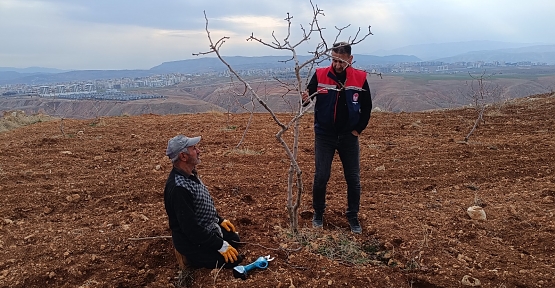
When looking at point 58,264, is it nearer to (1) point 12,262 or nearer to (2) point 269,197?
(1) point 12,262

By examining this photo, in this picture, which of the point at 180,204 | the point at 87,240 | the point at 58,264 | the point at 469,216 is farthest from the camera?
the point at 469,216

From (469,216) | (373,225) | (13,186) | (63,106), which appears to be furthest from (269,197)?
(63,106)

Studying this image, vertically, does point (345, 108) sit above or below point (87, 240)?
above

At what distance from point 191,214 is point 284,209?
165cm

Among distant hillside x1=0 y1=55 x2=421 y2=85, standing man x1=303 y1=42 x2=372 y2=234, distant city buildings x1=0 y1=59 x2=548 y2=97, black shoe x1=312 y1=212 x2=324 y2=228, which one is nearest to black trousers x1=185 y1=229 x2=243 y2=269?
black shoe x1=312 y1=212 x2=324 y2=228

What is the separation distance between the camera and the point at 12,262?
3.45 meters

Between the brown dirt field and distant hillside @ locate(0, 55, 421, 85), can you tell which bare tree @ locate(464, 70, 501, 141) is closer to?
the brown dirt field

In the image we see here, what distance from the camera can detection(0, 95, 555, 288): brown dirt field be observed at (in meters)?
3.14

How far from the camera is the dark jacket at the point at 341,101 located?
3.44 meters

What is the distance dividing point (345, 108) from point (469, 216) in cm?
190

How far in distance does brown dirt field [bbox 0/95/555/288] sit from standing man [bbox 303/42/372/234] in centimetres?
56

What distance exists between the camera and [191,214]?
9.57 ft

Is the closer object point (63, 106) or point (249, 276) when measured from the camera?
point (249, 276)

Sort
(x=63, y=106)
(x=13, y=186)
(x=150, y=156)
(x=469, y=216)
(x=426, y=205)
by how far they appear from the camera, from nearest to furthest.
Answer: (x=469, y=216) < (x=426, y=205) < (x=13, y=186) < (x=150, y=156) < (x=63, y=106)
